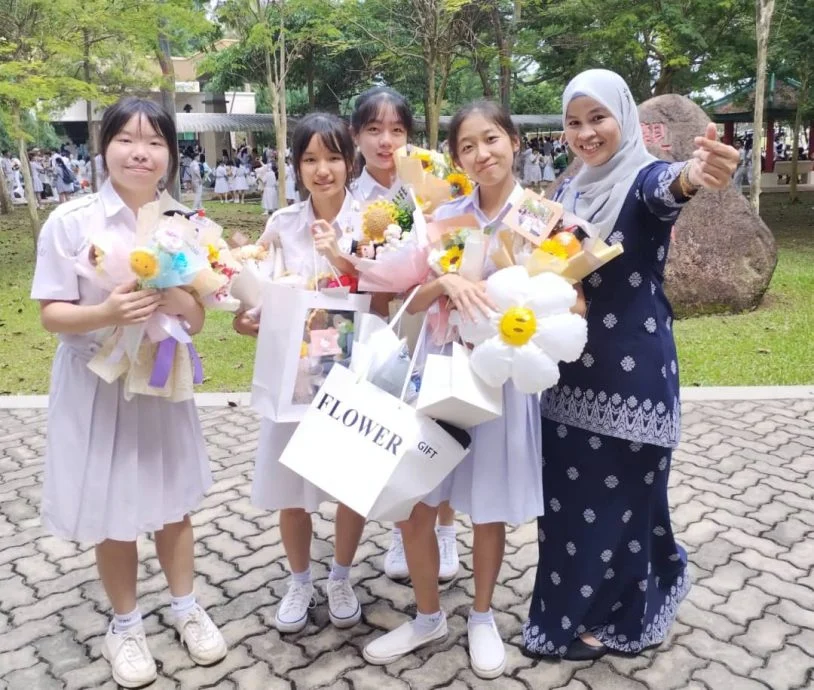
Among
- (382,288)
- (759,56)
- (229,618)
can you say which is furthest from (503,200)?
(759,56)

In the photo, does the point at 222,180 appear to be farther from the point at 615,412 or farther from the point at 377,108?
the point at 615,412

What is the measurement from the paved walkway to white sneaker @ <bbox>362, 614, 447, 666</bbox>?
38mm

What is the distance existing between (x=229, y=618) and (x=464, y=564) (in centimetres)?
100

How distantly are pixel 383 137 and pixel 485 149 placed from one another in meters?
0.63

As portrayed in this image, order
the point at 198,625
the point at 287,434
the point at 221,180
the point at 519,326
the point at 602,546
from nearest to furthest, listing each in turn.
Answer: the point at 519,326 → the point at 602,546 → the point at 287,434 → the point at 198,625 → the point at 221,180

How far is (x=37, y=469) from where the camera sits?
4.40 metres

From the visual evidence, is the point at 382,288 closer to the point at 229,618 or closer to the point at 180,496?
the point at 180,496

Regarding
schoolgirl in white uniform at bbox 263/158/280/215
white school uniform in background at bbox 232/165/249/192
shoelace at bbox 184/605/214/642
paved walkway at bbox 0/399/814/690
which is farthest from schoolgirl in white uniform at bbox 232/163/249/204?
shoelace at bbox 184/605/214/642

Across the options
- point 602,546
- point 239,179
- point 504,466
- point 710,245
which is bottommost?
point 602,546

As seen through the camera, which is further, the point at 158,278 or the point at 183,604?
the point at 183,604

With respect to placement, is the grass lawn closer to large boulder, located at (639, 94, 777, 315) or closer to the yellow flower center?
large boulder, located at (639, 94, 777, 315)

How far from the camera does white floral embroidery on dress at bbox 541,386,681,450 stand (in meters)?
2.29

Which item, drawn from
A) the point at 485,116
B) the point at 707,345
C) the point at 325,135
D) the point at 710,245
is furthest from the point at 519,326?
the point at 710,245

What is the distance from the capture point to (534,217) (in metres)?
2.15
